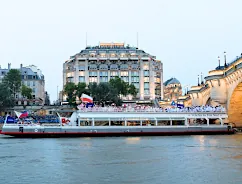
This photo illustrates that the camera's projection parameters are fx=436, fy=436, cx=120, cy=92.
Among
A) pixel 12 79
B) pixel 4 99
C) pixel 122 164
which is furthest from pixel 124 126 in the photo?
pixel 12 79

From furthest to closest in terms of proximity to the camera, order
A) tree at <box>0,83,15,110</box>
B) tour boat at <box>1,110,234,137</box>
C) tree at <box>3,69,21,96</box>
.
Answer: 1. tree at <box>3,69,21,96</box>
2. tree at <box>0,83,15,110</box>
3. tour boat at <box>1,110,234,137</box>

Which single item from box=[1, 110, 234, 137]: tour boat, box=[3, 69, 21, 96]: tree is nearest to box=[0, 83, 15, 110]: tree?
box=[3, 69, 21, 96]: tree

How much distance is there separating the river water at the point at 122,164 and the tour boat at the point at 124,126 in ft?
50.7

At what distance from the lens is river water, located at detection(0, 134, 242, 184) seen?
86.1 feet

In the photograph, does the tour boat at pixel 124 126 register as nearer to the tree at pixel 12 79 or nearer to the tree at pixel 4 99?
the tree at pixel 4 99

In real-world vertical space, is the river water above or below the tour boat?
below

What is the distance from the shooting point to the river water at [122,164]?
26.2m

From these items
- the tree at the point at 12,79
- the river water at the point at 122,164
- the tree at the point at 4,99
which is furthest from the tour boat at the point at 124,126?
the tree at the point at 12,79

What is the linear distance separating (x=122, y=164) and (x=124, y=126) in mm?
29927

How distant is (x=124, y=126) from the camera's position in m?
61.8

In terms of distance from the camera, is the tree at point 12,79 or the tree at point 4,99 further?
the tree at point 12,79

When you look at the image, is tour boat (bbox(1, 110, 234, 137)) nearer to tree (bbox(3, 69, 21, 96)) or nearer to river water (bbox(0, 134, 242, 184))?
river water (bbox(0, 134, 242, 184))

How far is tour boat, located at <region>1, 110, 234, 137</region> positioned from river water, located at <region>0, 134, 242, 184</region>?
15.4 m

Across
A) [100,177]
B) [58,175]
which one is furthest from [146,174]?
[58,175]
